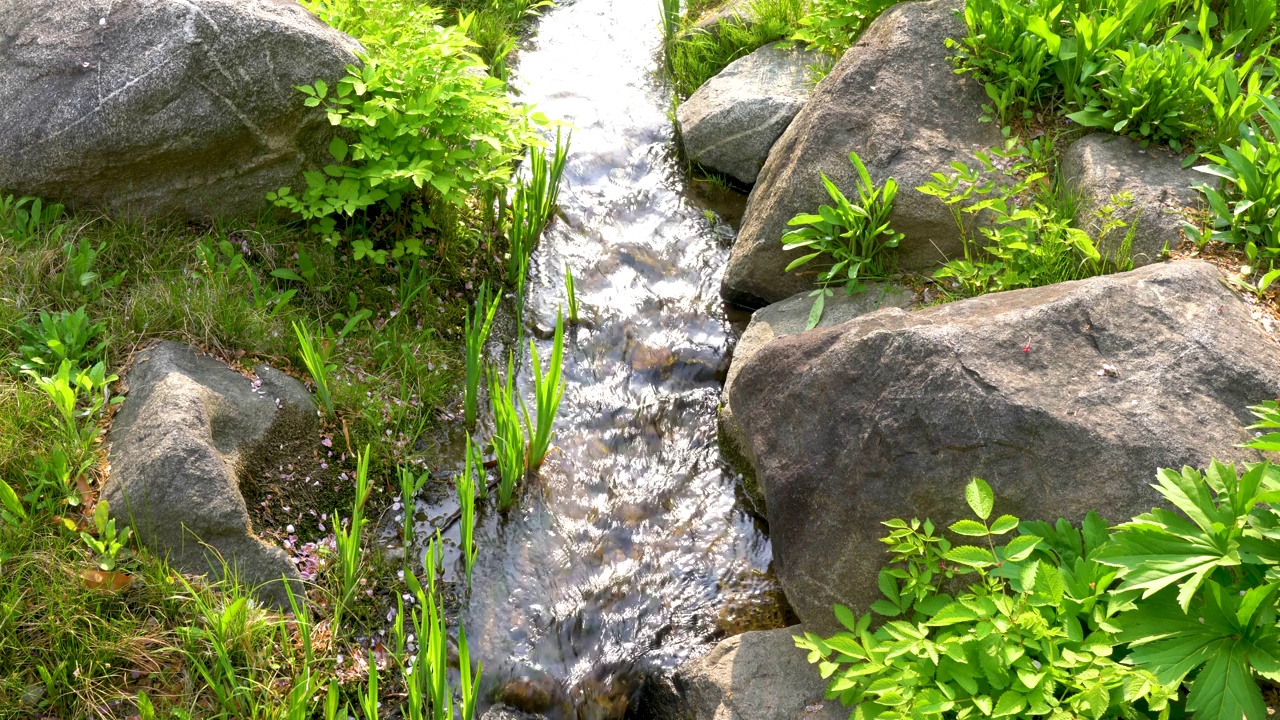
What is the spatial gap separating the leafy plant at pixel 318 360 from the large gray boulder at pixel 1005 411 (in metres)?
1.84

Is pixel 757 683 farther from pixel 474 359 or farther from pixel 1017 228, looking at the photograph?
pixel 1017 228

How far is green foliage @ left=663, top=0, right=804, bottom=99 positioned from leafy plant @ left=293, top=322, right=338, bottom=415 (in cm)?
357

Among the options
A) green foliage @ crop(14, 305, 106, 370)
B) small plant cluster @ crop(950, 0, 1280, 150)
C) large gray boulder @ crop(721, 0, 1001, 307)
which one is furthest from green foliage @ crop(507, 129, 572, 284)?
small plant cluster @ crop(950, 0, 1280, 150)

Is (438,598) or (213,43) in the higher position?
(213,43)

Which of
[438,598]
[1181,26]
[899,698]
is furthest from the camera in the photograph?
[1181,26]

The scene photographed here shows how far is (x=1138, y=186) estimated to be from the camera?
4.21 meters

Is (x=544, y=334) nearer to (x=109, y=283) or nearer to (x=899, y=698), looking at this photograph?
(x=109, y=283)

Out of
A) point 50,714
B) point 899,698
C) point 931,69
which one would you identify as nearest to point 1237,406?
point 899,698

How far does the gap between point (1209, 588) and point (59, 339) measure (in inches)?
163

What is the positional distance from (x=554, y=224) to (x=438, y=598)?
8.54ft

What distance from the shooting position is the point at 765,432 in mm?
3756

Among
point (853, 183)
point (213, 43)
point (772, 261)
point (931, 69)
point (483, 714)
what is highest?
point (213, 43)

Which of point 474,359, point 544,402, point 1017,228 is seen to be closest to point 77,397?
point 474,359

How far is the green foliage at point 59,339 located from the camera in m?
3.68
